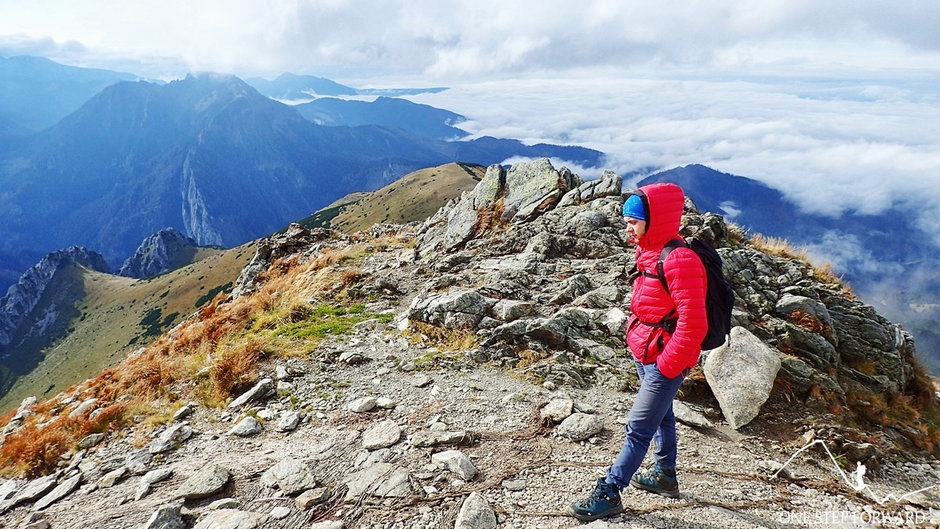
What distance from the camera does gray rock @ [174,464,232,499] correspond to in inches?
245

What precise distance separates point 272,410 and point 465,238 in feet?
48.4

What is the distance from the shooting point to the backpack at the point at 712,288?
5.18m

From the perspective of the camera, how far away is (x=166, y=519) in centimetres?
563

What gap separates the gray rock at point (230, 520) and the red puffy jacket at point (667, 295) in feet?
17.8

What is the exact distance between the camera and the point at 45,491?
7.04 metres

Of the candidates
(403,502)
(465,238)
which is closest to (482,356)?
(403,502)

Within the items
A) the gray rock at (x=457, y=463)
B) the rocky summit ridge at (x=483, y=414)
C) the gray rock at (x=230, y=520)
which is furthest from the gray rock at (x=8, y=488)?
the gray rock at (x=457, y=463)

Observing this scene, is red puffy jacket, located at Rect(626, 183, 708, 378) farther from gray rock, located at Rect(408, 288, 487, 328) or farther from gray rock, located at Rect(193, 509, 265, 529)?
gray rock, located at Rect(408, 288, 487, 328)

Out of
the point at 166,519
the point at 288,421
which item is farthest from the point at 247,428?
the point at 166,519

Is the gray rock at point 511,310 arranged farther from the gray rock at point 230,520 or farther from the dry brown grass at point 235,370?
the gray rock at point 230,520

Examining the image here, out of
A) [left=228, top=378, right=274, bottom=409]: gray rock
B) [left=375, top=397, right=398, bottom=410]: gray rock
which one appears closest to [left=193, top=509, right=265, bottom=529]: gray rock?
[left=375, top=397, right=398, bottom=410]: gray rock

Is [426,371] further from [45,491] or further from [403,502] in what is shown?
[45,491]

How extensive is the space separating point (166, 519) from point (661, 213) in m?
7.38

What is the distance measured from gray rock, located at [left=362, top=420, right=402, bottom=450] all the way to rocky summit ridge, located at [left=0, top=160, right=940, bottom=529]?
4 cm
